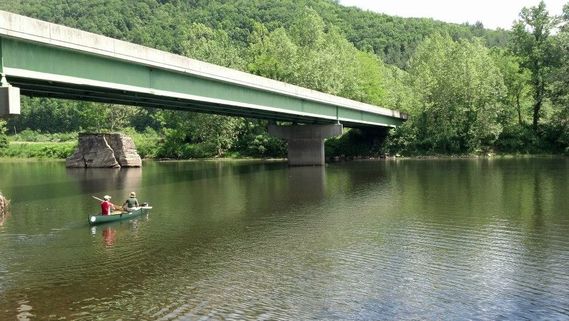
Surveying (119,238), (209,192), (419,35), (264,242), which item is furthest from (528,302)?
(419,35)

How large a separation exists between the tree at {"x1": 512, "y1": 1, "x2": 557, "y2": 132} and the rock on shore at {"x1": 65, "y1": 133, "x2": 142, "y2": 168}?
59.8 meters

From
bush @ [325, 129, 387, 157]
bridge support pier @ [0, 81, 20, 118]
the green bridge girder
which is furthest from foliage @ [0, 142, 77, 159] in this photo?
bridge support pier @ [0, 81, 20, 118]

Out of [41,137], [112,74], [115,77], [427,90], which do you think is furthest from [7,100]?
[41,137]

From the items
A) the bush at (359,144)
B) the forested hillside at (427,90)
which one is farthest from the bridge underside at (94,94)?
the forested hillside at (427,90)

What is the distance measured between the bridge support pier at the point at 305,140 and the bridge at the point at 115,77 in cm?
685

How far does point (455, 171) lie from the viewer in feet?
185

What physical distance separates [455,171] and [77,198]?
35803 mm

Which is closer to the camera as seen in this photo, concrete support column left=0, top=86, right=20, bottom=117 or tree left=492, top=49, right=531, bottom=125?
concrete support column left=0, top=86, right=20, bottom=117

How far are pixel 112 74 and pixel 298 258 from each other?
17.9 meters

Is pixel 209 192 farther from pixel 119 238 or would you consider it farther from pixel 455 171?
pixel 455 171

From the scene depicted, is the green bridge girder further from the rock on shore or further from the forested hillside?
the forested hillside

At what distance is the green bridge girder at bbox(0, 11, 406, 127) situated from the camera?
26.0 meters

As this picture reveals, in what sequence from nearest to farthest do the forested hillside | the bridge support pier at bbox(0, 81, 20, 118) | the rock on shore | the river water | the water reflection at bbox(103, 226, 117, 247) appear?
1. the river water
2. the bridge support pier at bbox(0, 81, 20, 118)
3. the water reflection at bbox(103, 226, 117, 247)
4. the rock on shore
5. the forested hillside

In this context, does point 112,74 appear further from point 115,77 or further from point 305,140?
point 305,140
